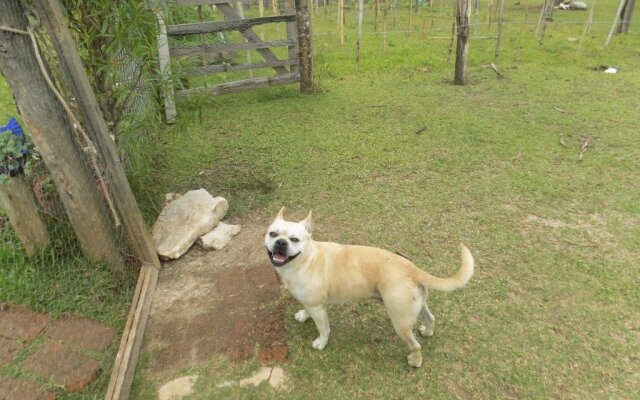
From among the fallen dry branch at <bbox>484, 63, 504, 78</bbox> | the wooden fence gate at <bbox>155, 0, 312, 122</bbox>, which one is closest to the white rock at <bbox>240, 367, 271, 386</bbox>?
the wooden fence gate at <bbox>155, 0, 312, 122</bbox>

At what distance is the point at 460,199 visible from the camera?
4.36 m

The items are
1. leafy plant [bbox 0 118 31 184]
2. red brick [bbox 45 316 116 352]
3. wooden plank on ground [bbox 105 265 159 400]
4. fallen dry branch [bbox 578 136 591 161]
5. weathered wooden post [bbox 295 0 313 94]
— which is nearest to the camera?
wooden plank on ground [bbox 105 265 159 400]

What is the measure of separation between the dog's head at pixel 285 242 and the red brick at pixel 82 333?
138cm

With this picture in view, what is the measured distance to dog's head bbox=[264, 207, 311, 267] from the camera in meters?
2.43

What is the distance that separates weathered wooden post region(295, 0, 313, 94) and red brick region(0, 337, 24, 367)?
19.9ft

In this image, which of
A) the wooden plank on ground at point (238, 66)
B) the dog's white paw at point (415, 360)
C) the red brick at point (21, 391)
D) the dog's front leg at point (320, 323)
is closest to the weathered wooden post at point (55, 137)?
the red brick at point (21, 391)

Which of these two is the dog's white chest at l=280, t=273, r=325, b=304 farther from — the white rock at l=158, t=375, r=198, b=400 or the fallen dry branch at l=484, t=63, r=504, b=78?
the fallen dry branch at l=484, t=63, r=504, b=78

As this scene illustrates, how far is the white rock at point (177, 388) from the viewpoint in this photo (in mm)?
2482

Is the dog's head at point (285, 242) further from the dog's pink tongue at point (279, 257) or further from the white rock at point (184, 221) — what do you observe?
the white rock at point (184, 221)

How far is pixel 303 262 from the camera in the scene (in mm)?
2592

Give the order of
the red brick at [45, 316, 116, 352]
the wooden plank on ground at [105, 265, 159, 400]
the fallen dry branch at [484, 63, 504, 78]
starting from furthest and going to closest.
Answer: the fallen dry branch at [484, 63, 504, 78] → the red brick at [45, 316, 116, 352] → the wooden plank on ground at [105, 265, 159, 400]

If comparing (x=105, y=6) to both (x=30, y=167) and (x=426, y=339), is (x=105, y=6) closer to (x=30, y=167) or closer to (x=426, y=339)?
(x=30, y=167)

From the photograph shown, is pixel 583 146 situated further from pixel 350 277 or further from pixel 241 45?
pixel 241 45

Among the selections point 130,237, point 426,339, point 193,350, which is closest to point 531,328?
point 426,339
